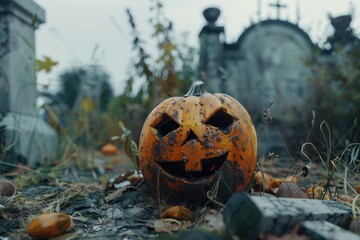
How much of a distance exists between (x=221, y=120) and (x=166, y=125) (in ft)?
1.16

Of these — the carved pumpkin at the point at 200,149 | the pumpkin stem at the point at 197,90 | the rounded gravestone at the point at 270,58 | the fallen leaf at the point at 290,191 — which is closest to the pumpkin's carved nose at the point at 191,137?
the carved pumpkin at the point at 200,149

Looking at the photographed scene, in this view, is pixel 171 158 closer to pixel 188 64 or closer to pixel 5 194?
pixel 5 194

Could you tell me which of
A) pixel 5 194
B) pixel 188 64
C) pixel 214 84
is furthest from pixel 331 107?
pixel 188 64

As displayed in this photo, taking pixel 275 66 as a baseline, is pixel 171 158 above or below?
below

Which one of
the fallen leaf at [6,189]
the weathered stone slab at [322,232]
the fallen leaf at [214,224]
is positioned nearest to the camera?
the weathered stone slab at [322,232]

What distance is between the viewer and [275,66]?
403 inches

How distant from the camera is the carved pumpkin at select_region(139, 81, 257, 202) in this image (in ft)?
7.29

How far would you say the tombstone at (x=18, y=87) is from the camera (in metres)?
4.16

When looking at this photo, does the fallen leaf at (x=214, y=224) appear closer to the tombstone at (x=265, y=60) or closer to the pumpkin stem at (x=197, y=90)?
the pumpkin stem at (x=197, y=90)

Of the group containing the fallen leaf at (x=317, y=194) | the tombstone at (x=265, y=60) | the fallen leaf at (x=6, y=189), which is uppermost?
the tombstone at (x=265, y=60)

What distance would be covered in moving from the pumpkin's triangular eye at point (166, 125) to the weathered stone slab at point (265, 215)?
0.90 m

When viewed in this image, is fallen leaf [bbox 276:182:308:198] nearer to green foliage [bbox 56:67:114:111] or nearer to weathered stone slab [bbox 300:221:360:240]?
weathered stone slab [bbox 300:221:360:240]

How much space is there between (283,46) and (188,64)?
6135 millimetres

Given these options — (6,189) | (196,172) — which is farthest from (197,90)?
(6,189)
